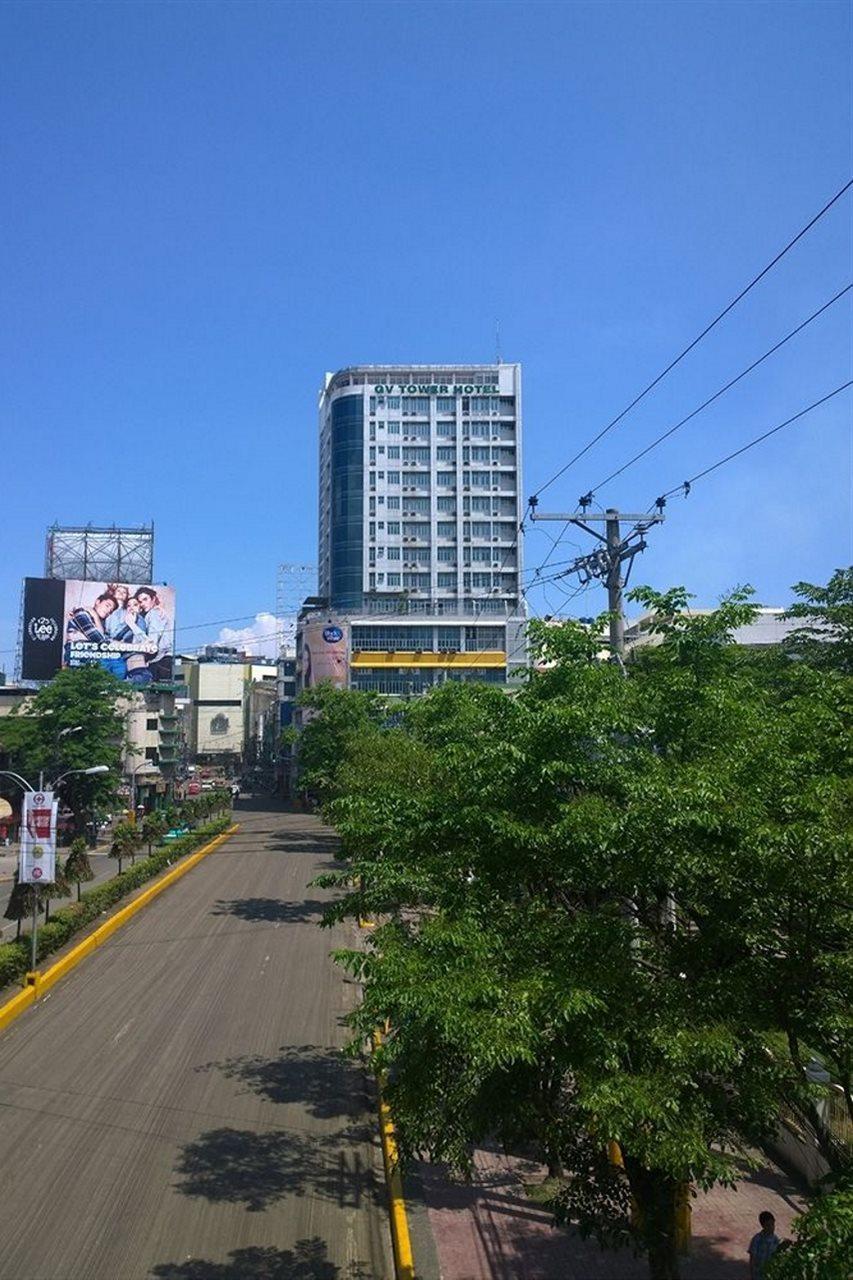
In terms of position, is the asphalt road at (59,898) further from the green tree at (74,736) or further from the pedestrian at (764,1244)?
the pedestrian at (764,1244)

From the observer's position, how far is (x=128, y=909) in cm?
2944

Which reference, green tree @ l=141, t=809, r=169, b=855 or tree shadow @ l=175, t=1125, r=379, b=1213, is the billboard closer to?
green tree @ l=141, t=809, r=169, b=855

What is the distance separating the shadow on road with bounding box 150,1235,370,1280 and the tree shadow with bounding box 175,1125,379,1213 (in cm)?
99

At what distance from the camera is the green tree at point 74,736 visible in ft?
157

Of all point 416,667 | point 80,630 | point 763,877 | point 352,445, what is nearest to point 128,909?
point 763,877

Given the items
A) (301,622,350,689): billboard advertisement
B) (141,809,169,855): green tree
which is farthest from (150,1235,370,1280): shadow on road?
(301,622,350,689): billboard advertisement

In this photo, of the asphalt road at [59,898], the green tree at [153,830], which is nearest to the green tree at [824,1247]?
the asphalt road at [59,898]

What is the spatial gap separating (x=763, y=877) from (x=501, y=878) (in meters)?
2.58

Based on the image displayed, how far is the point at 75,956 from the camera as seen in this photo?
2303 cm

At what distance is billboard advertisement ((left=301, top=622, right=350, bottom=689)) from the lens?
7000cm

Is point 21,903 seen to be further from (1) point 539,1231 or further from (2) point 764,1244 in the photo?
(2) point 764,1244

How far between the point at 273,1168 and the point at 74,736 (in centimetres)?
3986

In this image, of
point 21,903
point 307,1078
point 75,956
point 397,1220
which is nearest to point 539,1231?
point 397,1220

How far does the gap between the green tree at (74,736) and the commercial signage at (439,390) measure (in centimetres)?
4923
